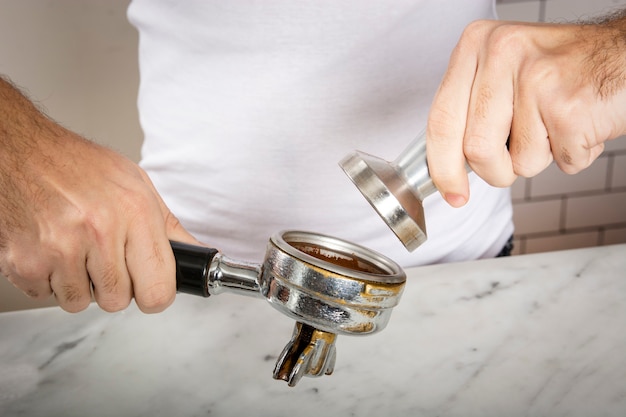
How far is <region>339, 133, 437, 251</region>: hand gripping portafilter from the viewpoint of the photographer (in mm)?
687

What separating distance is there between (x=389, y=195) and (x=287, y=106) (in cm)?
38

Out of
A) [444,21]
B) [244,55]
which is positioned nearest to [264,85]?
[244,55]

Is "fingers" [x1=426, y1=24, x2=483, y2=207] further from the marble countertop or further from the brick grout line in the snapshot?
the brick grout line

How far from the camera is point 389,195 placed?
0.69 m

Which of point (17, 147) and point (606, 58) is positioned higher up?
point (606, 58)

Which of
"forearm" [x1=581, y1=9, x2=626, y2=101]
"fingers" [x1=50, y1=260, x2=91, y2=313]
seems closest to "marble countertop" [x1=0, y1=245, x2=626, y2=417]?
"fingers" [x1=50, y1=260, x2=91, y2=313]

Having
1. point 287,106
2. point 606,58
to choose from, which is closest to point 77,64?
point 287,106

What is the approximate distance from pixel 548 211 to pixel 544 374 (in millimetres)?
1508

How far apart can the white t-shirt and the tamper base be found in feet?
1.07

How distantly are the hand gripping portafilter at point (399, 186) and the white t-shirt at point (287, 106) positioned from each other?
308mm

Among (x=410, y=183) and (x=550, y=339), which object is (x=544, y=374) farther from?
(x=410, y=183)

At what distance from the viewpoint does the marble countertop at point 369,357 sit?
2.45 ft

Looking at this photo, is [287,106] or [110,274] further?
[287,106]

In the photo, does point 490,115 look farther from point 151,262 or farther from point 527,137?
point 151,262
